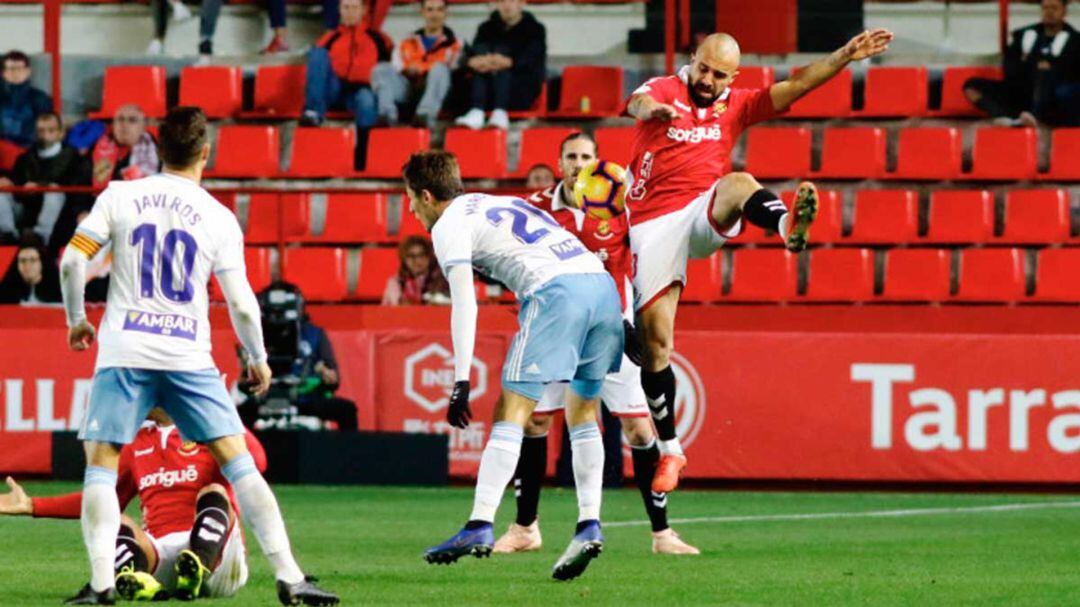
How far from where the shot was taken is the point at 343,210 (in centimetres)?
1862

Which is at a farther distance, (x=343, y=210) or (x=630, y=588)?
(x=343, y=210)

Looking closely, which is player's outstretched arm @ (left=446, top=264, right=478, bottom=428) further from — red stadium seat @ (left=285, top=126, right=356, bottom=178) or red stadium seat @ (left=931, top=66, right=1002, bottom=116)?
red stadium seat @ (left=931, top=66, right=1002, bottom=116)

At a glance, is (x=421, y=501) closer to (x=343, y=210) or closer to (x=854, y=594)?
(x=343, y=210)

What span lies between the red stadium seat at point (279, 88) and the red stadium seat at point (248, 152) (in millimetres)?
754

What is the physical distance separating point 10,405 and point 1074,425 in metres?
7.93

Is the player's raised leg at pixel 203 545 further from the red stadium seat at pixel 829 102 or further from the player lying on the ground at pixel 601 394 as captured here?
the red stadium seat at pixel 829 102

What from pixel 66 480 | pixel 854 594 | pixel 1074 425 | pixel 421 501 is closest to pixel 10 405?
pixel 66 480

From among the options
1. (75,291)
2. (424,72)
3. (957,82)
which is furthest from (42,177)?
(75,291)

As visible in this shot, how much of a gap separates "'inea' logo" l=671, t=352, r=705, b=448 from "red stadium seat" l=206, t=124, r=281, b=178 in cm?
567

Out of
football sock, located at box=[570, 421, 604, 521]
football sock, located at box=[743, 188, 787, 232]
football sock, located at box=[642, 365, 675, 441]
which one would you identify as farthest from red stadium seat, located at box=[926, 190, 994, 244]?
football sock, located at box=[570, 421, 604, 521]

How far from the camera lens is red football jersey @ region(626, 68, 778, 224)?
10.3 metres

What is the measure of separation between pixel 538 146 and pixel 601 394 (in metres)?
8.40

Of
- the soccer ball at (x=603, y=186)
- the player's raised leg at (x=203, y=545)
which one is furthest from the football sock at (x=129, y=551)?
the soccer ball at (x=603, y=186)

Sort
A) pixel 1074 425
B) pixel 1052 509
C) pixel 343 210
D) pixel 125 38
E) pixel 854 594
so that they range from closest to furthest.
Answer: pixel 854 594
pixel 1052 509
pixel 1074 425
pixel 343 210
pixel 125 38
